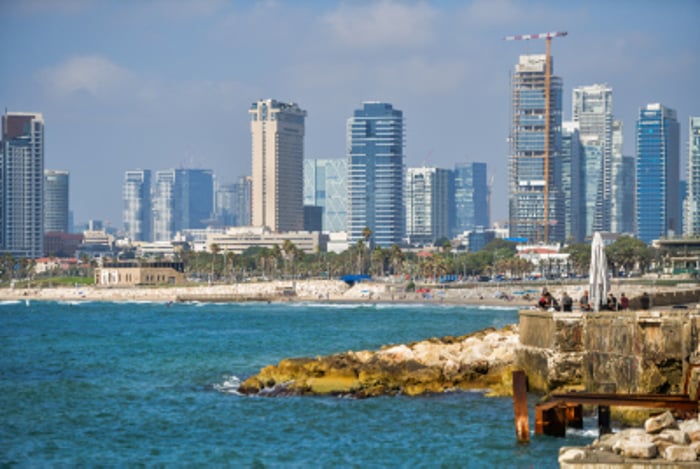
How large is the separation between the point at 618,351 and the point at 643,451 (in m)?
13.4

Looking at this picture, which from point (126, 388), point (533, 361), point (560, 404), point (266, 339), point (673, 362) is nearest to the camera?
point (560, 404)

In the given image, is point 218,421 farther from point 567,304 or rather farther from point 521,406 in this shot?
point 567,304

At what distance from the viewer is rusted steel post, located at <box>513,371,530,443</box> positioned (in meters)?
31.1

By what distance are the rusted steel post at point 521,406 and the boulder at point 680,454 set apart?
7720 mm

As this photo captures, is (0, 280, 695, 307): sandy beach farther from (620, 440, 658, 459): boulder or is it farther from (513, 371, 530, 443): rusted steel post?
(620, 440, 658, 459): boulder

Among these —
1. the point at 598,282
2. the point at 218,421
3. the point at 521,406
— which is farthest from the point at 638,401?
the point at 218,421

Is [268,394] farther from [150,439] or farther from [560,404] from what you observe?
[560,404]

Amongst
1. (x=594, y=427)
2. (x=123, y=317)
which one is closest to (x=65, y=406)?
(x=594, y=427)

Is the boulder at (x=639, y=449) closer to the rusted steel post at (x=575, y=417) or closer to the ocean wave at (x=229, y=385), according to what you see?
the rusted steel post at (x=575, y=417)

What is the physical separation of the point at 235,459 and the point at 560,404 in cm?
872

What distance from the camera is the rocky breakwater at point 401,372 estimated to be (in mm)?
44531

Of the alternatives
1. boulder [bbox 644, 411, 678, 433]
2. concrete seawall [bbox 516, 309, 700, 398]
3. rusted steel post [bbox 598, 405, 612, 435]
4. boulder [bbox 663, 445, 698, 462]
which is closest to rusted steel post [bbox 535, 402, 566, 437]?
rusted steel post [bbox 598, 405, 612, 435]

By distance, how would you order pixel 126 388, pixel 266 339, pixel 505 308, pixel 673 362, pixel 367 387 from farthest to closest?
pixel 505 308 < pixel 266 339 < pixel 126 388 < pixel 367 387 < pixel 673 362

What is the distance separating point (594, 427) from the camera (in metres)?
34.3
